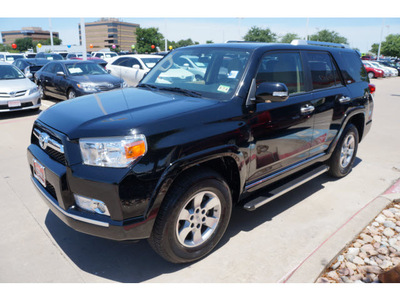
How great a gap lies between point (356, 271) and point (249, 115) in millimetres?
1708

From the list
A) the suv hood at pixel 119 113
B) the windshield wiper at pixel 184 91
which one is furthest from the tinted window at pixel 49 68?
the windshield wiper at pixel 184 91

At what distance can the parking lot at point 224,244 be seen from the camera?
282cm

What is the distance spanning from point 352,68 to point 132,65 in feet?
31.2

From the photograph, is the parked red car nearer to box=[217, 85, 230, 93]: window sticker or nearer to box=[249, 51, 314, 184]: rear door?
box=[249, 51, 314, 184]: rear door

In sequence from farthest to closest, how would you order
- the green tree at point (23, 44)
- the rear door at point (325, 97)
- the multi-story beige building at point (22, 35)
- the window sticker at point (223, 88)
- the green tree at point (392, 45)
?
the multi-story beige building at point (22, 35), the green tree at point (23, 44), the green tree at point (392, 45), the rear door at point (325, 97), the window sticker at point (223, 88)

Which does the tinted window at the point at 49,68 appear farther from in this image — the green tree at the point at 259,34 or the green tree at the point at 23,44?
the green tree at the point at 23,44

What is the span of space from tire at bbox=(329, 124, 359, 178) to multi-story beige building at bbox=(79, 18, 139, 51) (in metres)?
139

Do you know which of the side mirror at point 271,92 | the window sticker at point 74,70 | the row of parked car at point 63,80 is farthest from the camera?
the window sticker at point 74,70

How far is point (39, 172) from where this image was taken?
2.99 meters

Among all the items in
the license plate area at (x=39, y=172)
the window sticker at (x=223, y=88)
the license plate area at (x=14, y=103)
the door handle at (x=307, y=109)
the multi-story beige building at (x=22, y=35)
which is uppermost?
the multi-story beige building at (x=22, y=35)

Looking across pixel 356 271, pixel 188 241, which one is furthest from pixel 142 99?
pixel 356 271

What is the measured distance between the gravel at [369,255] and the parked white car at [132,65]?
9.72 m

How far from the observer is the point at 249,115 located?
3.12m

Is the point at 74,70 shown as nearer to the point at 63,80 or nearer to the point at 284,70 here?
the point at 63,80
